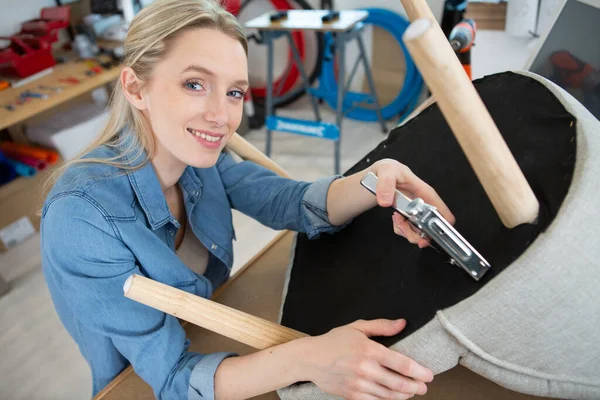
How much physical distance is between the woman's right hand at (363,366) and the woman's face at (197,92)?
36cm

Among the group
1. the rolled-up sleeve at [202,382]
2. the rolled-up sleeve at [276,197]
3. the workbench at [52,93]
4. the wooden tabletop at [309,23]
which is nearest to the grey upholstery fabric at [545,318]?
the rolled-up sleeve at [202,382]

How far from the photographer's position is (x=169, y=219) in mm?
790

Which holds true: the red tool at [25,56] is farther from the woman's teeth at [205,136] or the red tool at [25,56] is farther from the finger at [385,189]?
the finger at [385,189]

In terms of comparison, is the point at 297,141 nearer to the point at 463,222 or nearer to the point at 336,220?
the point at 336,220

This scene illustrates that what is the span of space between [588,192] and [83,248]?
62 cm

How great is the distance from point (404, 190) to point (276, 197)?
310 millimetres

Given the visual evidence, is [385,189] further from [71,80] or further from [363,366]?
[71,80]

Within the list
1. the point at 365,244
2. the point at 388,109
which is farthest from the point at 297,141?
the point at 365,244

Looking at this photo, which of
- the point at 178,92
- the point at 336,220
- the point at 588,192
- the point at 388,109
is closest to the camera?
the point at 588,192

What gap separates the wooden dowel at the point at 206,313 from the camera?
516 mm

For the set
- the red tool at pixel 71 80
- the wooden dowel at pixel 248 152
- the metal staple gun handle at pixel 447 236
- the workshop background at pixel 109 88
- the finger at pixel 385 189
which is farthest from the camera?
the red tool at pixel 71 80

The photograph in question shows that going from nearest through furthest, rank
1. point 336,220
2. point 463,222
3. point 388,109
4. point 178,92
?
point 463,222 < point 178,92 < point 336,220 < point 388,109

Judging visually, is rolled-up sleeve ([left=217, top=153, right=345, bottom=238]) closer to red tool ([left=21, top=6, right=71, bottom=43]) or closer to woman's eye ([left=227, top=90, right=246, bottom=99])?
woman's eye ([left=227, top=90, right=246, bottom=99])

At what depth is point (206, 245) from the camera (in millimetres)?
893
